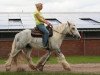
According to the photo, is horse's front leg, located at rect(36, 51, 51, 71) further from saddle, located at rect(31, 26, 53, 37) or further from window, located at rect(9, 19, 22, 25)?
window, located at rect(9, 19, 22, 25)

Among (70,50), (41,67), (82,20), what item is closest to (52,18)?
(82,20)

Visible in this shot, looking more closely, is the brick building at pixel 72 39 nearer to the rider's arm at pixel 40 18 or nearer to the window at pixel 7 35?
the window at pixel 7 35

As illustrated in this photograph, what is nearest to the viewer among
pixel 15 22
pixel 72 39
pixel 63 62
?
pixel 63 62

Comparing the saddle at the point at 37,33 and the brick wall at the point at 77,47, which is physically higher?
the saddle at the point at 37,33

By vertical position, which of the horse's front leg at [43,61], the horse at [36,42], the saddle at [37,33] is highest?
the saddle at [37,33]

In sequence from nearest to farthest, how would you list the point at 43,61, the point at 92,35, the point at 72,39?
the point at 43,61
the point at 72,39
the point at 92,35

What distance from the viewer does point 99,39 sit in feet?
145

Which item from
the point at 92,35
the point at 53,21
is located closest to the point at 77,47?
the point at 92,35

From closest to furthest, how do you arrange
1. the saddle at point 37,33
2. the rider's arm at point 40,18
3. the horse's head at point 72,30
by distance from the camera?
the rider's arm at point 40,18 < the saddle at point 37,33 < the horse's head at point 72,30

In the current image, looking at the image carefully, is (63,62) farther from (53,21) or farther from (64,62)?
(53,21)

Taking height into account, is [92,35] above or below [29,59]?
below

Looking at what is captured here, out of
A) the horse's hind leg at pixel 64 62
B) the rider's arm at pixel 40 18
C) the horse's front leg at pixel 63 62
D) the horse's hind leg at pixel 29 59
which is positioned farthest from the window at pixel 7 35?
the horse's hind leg at pixel 64 62

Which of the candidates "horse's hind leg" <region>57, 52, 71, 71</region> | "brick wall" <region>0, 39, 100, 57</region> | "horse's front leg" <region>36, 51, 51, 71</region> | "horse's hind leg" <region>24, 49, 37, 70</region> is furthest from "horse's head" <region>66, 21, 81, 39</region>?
"brick wall" <region>0, 39, 100, 57</region>

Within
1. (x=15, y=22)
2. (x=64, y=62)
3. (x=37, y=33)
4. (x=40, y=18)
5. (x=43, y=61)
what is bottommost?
(x=15, y=22)
